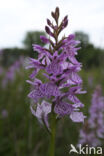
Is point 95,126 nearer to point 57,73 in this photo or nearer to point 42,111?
point 42,111

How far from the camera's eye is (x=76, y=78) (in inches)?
54.2

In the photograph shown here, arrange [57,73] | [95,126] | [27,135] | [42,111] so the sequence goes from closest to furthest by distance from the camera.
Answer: [57,73]
[42,111]
[95,126]
[27,135]

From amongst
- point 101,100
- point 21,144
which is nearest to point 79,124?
point 101,100

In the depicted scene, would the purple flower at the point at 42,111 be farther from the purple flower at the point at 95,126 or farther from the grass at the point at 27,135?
the purple flower at the point at 95,126

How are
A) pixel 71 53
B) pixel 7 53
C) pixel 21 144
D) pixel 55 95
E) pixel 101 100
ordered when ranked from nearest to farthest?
pixel 55 95, pixel 71 53, pixel 21 144, pixel 101 100, pixel 7 53

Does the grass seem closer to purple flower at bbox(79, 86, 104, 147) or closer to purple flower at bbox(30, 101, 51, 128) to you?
purple flower at bbox(79, 86, 104, 147)

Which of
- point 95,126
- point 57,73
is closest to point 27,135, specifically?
point 95,126

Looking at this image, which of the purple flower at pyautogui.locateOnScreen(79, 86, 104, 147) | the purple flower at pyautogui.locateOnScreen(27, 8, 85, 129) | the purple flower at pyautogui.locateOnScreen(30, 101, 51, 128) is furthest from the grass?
the purple flower at pyautogui.locateOnScreen(27, 8, 85, 129)

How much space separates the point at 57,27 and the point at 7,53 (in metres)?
8.34

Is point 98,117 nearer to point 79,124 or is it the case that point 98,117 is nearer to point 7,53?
point 79,124

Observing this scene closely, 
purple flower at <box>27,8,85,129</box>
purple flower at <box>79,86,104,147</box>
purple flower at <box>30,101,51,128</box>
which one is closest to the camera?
purple flower at <box>27,8,85,129</box>

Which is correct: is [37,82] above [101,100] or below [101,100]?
above

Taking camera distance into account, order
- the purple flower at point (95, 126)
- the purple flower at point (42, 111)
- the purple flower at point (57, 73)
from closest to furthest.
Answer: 1. the purple flower at point (57, 73)
2. the purple flower at point (42, 111)
3. the purple flower at point (95, 126)

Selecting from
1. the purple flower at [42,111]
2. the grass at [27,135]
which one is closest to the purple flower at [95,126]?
the grass at [27,135]
